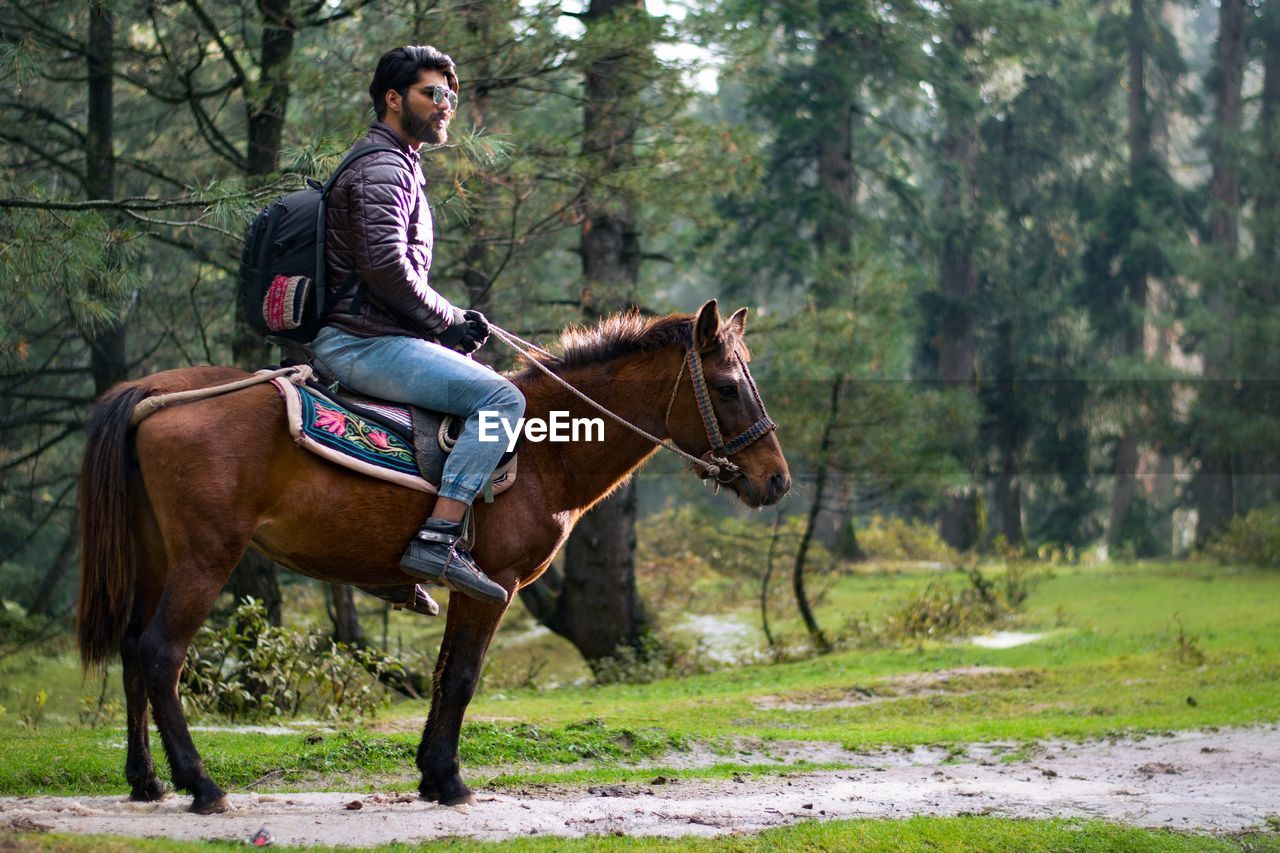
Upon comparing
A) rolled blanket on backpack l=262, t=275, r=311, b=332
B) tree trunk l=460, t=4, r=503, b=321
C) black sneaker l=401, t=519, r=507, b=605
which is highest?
tree trunk l=460, t=4, r=503, b=321

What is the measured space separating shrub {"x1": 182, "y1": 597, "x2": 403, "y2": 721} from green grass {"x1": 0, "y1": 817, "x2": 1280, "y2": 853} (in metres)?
4.10

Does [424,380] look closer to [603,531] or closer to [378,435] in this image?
[378,435]

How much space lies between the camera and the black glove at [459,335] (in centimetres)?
606

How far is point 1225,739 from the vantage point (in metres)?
9.23

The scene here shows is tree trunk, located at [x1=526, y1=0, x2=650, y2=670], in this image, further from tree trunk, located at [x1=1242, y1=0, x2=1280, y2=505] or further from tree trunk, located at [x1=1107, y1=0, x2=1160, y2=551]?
tree trunk, located at [x1=1107, y1=0, x2=1160, y2=551]

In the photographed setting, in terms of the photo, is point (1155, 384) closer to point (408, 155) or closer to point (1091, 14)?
point (1091, 14)

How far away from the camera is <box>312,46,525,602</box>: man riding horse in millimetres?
5656

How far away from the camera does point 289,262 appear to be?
5.84m

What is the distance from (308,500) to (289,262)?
1097 millimetres

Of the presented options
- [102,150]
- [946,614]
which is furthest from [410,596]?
[946,614]

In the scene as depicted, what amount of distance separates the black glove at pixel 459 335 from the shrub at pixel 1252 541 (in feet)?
65.0

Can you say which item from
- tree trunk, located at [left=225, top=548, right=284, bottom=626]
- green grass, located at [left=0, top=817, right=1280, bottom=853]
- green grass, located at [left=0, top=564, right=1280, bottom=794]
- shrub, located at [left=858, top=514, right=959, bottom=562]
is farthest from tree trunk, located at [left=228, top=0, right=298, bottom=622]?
shrub, located at [left=858, top=514, right=959, bottom=562]

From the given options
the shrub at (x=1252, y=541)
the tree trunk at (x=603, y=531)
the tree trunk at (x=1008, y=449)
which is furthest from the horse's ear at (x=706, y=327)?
the tree trunk at (x=1008, y=449)

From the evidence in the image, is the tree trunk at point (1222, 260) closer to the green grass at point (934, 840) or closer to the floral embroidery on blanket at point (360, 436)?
the green grass at point (934, 840)
